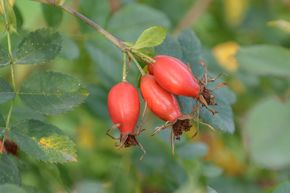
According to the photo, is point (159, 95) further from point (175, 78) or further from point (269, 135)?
point (269, 135)

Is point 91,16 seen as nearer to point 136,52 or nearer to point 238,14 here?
point 136,52

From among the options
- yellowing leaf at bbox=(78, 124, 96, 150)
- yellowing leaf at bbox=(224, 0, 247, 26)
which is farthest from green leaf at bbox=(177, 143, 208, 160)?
yellowing leaf at bbox=(224, 0, 247, 26)

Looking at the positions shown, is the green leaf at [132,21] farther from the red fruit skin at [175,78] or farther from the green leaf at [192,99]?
the red fruit skin at [175,78]

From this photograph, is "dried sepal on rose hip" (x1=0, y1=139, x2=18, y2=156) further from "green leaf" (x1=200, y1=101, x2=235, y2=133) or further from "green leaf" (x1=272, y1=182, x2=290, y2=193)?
"green leaf" (x1=272, y1=182, x2=290, y2=193)

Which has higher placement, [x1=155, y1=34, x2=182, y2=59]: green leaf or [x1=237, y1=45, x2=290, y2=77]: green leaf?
[x1=155, y1=34, x2=182, y2=59]: green leaf

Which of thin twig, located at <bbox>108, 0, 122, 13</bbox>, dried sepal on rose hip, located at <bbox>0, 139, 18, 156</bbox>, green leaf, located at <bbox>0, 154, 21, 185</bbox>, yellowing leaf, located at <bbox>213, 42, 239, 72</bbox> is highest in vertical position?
green leaf, located at <bbox>0, 154, 21, 185</bbox>

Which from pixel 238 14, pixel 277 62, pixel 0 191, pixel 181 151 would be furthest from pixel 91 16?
pixel 238 14
